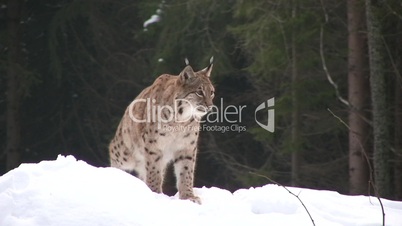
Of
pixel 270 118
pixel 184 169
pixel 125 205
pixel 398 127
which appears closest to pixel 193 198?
pixel 184 169

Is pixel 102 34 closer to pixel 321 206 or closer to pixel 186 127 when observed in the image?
pixel 186 127

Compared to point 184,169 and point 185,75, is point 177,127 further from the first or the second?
point 185,75

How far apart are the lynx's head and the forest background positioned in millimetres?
2816

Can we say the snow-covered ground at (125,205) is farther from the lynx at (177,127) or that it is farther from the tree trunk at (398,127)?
the tree trunk at (398,127)

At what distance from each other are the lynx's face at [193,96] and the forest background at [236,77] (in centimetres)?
282

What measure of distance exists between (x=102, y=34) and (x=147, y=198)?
1486 centimetres

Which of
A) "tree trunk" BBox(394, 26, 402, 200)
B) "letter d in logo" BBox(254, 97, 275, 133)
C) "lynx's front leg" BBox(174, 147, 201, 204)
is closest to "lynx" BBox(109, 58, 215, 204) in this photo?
"lynx's front leg" BBox(174, 147, 201, 204)

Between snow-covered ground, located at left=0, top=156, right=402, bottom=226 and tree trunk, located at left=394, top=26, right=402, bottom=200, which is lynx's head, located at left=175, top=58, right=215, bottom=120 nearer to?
snow-covered ground, located at left=0, top=156, right=402, bottom=226

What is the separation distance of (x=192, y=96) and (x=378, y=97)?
13.1 ft

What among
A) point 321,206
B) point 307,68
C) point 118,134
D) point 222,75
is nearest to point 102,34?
point 222,75

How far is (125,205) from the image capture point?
5.09m

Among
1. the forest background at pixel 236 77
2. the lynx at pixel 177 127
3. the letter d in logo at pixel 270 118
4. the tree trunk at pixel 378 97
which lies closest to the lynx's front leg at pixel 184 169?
the lynx at pixel 177 127

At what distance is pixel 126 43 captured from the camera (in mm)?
20328

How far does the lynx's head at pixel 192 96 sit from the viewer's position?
7703 millimetres
